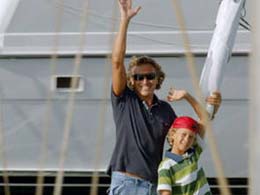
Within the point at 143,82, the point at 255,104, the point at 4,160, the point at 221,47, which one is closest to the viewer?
the point at 255,104

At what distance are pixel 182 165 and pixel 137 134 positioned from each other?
0.22m

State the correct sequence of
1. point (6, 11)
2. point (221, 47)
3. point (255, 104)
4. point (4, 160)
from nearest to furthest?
1. point (255, 104)
2. point (221, 47)
3. point (4, 160)
4. point (6, 11)

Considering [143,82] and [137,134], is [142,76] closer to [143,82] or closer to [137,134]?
[143,82]

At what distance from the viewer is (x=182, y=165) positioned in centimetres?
360

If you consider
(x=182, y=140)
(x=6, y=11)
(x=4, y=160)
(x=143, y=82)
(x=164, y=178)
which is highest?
(x=6, y=11)

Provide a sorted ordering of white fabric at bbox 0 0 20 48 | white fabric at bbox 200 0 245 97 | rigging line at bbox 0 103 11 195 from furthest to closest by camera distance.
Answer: white fabric at bbox 0 0 20 48 < rigging line at bbox 0 103 11 195 < white fabric at bbox 200 0 245 97

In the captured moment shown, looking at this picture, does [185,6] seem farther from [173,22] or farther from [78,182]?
[78,182]

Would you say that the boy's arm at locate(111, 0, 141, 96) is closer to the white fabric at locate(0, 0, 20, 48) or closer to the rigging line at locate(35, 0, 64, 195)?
the rigging line at locate(35, 0, 64, 195)

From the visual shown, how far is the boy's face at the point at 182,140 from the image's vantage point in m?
3.58

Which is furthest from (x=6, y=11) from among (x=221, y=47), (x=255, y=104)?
(x=255, y=104)

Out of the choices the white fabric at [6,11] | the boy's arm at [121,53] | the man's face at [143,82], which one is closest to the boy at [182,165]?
the man's face at [143,82]

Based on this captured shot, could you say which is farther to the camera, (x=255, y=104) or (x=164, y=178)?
(x=164, y=178)

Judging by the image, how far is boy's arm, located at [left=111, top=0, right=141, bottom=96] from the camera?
11.6 ft

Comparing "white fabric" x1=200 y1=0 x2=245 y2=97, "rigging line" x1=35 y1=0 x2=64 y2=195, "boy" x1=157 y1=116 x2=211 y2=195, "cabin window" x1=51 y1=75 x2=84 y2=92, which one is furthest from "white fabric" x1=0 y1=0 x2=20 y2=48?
"boy" x1=157 y1=116 x2=211 y2=195
